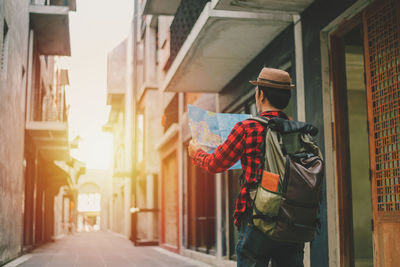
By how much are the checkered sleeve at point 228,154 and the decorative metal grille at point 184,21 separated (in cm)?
587

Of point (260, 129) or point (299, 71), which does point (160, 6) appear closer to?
point (299, 71)

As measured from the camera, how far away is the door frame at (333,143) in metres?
5.93

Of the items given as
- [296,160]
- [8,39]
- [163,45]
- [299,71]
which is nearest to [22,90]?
[8,39]

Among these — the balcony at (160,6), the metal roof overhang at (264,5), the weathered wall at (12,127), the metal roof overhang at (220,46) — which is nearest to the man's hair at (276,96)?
the metal roof overhang at (264,5)

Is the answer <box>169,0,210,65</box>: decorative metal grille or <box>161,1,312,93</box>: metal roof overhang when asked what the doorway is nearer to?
<box>161,1,312,93</box>: metal roof overhang

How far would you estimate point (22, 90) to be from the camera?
44.3 feet

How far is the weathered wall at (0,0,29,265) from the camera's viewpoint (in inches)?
394

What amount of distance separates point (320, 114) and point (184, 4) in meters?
5.03

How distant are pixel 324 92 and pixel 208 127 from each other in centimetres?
272

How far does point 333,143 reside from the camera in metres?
6.14

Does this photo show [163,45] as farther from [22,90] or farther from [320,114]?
[320,114]

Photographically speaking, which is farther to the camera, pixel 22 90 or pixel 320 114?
pixel 22 90

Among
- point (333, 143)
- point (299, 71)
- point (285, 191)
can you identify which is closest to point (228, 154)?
point (285, 191)

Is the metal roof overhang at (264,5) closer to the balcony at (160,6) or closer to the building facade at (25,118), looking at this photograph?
the building facade at (25,118)
